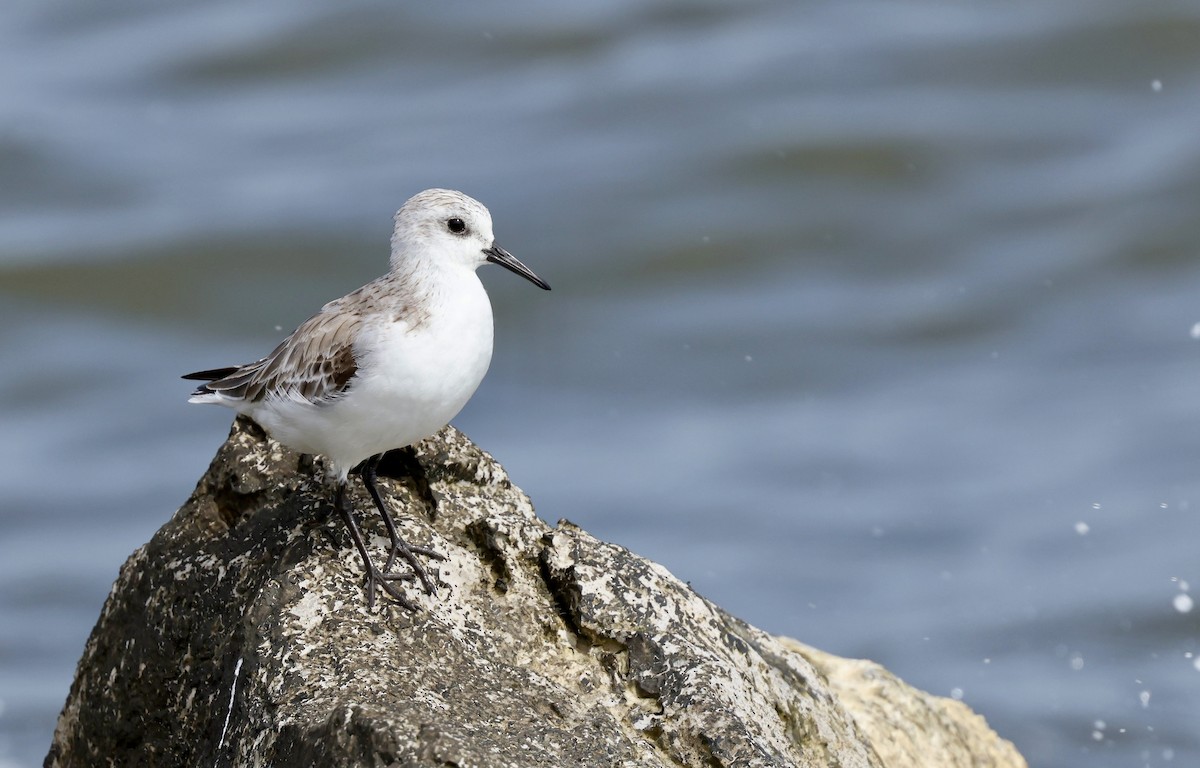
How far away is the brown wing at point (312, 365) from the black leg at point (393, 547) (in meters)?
0.34

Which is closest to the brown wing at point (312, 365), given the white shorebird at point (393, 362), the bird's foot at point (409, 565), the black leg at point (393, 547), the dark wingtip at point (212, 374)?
the white shorebird at point (393, 362)

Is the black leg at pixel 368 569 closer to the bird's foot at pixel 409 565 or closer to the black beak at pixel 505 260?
the bird's foot at pixel 409 565

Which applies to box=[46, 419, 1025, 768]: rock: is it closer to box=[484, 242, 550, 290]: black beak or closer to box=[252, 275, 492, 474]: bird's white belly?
box=[252, 275, 492, 474]: bird's white belly

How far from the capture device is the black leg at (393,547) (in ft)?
16.6

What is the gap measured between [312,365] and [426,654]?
1171 mm

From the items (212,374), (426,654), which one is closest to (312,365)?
(212,374)

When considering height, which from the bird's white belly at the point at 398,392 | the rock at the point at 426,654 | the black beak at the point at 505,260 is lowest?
the rock at the point at 426,654

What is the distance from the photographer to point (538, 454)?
12.0 metres

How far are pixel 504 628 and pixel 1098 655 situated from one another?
6.37 meters

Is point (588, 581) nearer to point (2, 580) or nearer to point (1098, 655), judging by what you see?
point (1098, 655)

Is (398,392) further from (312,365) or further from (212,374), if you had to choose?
(212,374)

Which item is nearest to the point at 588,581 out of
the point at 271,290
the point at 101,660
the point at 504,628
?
the point at 504,628

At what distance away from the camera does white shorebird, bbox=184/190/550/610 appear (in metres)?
5.19

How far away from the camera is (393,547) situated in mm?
5199
